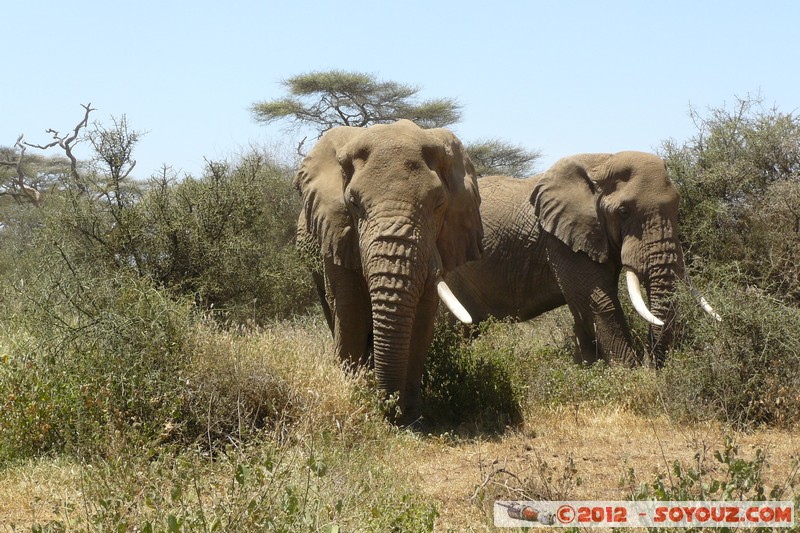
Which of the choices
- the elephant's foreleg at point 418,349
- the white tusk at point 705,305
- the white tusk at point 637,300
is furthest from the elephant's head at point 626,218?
the elephant's foreleg at point 418,349

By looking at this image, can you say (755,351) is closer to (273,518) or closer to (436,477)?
(436,477)

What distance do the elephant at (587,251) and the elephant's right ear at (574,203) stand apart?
0.01 metres

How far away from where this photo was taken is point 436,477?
6.66 meters

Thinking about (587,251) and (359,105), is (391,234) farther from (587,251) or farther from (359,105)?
(359,105)

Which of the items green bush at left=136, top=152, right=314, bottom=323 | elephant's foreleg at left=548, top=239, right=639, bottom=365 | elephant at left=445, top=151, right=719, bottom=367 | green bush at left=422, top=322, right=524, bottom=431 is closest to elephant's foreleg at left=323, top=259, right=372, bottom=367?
green bush at left=422, top=322, right=524, bottom=431

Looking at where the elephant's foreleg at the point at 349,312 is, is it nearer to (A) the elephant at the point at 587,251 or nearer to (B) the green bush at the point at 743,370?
(B) the green bush at the point at 743,370

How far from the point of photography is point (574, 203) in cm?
1092

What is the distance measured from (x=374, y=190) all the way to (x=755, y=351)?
10.9 feet

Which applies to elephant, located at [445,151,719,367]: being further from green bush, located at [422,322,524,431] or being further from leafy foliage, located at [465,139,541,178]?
leafy foliage, located at [465,139,541,178]

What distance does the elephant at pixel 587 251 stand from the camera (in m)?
10.1

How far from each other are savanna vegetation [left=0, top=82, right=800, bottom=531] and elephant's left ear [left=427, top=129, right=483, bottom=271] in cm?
119

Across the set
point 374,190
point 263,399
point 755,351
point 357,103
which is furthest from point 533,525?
point 357,103

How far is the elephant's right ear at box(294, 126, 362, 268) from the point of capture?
810 cm

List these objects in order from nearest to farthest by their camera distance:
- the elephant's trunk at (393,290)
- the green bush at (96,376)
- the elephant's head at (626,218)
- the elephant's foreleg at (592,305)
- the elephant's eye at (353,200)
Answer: the green bush at (96,376) → the elephant's trunk at (393,290) → the elephant's eye at (353,200) → the elephant's head at (626,218) → the elephant's foreleg at (592,305)
